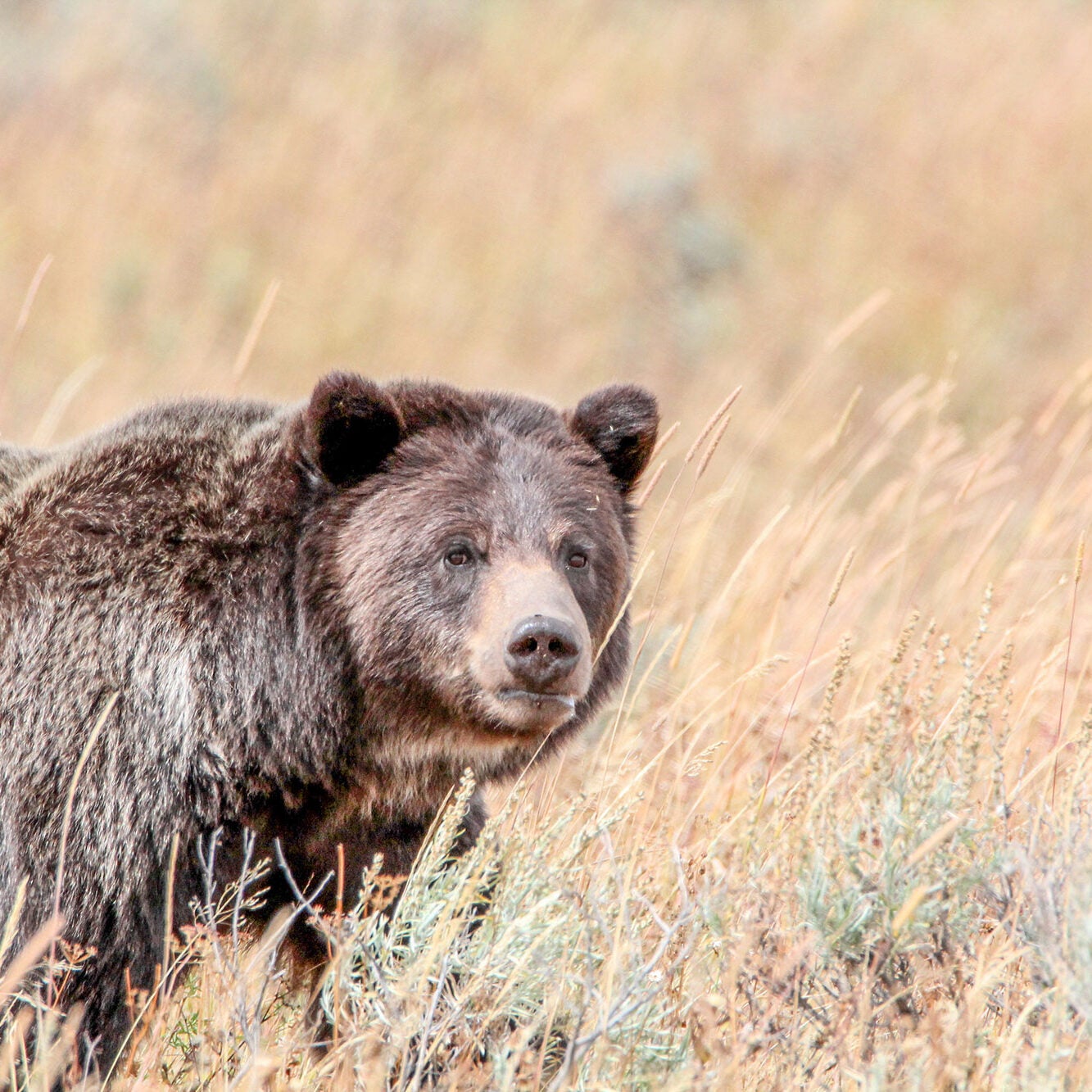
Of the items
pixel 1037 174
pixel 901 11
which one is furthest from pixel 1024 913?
pixel 901 11

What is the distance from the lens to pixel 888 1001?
2.94m

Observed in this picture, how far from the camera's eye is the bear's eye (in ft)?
13.0

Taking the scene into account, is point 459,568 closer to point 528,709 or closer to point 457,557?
point 457,557

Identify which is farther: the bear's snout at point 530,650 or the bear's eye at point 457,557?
the bear's eye at point 457,557

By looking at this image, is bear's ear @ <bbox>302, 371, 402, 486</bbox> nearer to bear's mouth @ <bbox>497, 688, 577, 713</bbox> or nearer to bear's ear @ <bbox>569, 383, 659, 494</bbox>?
bear's ear @ <bbox>569, 383, 659, 494</bbox>

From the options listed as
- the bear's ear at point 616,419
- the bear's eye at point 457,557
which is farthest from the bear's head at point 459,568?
the bear's ear at point 616,419

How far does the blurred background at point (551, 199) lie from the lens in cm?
1218

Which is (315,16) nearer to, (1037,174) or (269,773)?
(1037,174)

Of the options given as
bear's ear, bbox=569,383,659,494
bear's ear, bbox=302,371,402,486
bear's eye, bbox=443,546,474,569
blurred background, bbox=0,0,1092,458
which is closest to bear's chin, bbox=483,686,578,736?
bear's eye, bbox=443,546,474,569

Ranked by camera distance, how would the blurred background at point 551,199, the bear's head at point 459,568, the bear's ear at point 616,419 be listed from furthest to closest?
the blurred background at point 551,199 → the bear's ear at point 616,419 → the bear's head at point 459,568

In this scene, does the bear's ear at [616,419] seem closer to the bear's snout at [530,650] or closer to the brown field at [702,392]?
the brown field at [702,392]

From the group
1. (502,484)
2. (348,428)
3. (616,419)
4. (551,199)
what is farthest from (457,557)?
(551,199)

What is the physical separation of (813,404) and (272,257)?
178 inches

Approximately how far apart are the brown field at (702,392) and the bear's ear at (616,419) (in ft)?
0.62
